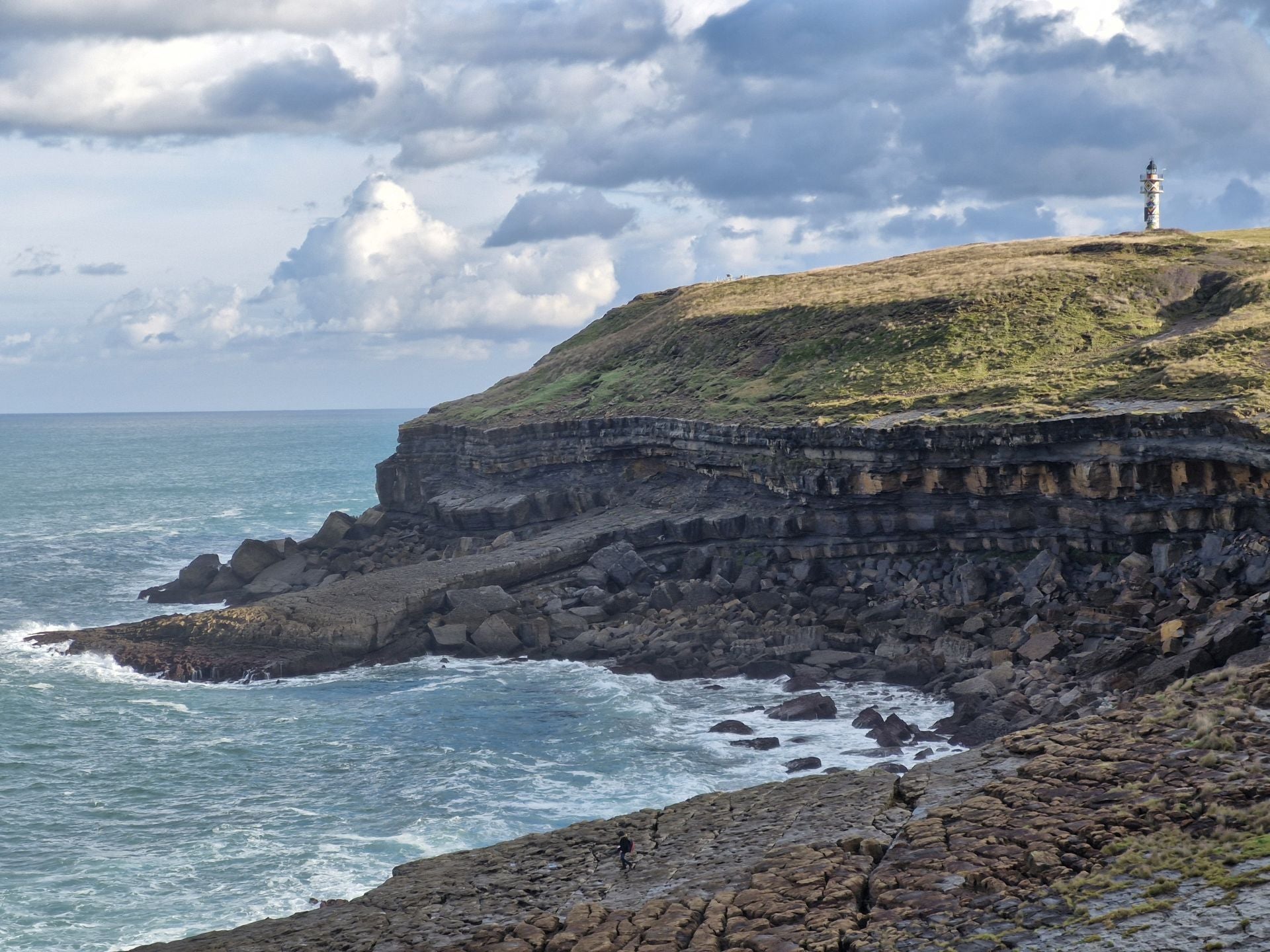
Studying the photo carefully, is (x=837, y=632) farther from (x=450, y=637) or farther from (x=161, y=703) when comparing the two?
(x=161, y=703)

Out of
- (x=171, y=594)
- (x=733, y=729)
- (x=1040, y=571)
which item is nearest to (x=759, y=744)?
(x=733, y=729)

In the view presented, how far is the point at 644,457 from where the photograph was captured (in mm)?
55375

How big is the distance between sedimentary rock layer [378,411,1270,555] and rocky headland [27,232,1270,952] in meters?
0.11

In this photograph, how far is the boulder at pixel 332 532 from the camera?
194ft

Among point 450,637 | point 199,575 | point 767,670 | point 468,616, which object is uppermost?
point 199,575

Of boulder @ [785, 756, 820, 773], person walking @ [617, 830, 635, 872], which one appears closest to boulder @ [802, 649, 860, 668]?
boulder @ [785, 756, 820, 773]

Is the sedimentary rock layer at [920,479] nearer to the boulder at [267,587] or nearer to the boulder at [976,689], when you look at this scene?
the boulder at [976,689]

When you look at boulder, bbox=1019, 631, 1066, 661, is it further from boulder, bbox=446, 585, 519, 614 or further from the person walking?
boulder, bbox=446, 585, 519, 614

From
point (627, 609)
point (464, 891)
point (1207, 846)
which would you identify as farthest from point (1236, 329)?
point (464, 891)

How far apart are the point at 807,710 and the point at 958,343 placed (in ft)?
82.6

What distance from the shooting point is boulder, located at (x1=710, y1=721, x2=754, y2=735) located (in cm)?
3186

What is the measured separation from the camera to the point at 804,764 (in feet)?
92.9

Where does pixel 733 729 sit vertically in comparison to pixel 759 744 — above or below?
above

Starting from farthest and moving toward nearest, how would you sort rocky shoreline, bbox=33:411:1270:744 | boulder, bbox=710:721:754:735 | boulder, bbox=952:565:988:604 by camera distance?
boulder, bbox=952:565:988:604
rocky shoreline, bbox=33:411:1270:744
boulder, bbox=710:721:754:735
